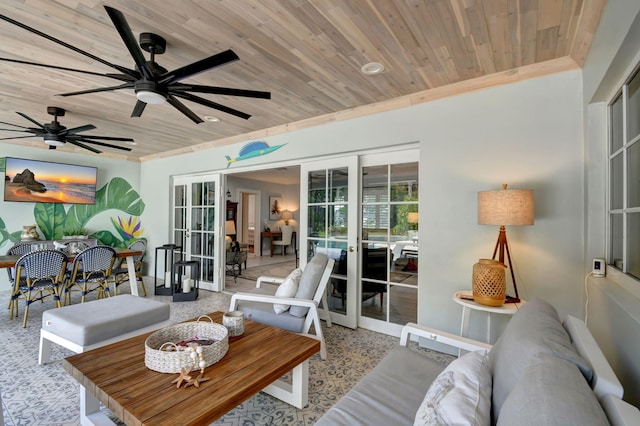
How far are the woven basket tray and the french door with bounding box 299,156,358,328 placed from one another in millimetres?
1903

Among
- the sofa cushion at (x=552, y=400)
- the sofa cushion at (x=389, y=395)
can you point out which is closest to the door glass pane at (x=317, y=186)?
the sofa cushion at (x=389, y=395)

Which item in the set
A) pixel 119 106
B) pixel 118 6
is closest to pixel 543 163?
pixel 118 6

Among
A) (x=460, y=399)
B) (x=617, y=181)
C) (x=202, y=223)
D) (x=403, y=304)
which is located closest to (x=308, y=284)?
(x=403, y=304)

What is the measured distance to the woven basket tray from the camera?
155 cm

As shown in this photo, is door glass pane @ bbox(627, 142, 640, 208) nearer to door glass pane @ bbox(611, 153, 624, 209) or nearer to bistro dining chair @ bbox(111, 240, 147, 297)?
door glass pane @ bbox(611, 153, 624, 209)

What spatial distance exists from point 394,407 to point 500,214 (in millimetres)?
1552

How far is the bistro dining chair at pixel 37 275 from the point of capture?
3.41 metres

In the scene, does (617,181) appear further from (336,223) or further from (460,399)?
(336,223)

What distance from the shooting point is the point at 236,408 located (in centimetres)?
204

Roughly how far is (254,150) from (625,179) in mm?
3865

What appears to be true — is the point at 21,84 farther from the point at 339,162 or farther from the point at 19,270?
the point at 339,162

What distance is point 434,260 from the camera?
115 inches

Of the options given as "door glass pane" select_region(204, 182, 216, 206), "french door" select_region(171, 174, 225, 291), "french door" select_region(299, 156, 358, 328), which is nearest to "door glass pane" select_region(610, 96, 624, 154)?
"french door" select_region(299, 156, 358, 328)

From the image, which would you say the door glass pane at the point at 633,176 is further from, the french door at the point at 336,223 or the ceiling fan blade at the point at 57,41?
the ceiling fan blade at the point at 57,41
